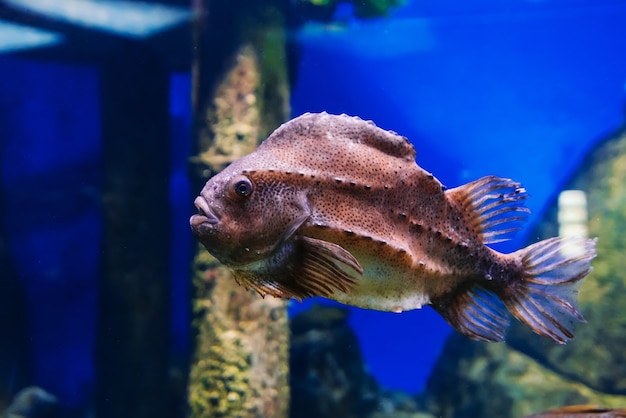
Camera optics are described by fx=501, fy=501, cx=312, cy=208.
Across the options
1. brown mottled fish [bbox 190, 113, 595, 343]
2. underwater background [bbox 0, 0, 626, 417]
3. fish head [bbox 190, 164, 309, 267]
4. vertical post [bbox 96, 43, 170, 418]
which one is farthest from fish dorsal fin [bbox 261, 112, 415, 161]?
vertical post [bbox 96, 43, 170, 418]

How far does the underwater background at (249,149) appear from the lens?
5.70m

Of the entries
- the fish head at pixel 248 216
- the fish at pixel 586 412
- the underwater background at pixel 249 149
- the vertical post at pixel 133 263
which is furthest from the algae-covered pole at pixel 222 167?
the fish head at pixel 248 216

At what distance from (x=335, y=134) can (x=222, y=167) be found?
364 centimetres

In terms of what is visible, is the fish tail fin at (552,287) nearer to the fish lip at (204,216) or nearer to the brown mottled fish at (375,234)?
A: the brown mottled fish at (375,234)

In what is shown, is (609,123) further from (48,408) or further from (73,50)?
(48,408)

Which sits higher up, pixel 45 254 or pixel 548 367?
pixel 45 254

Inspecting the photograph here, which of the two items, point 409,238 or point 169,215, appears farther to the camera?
point 169,215

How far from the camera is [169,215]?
7.12 meters

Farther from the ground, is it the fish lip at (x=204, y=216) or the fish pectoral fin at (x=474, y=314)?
the fish lip at (x=204, y=216)

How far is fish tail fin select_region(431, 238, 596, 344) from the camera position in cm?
145

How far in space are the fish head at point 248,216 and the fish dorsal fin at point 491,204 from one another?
53 centimetres

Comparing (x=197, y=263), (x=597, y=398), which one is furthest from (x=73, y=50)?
(x=597, y=398)

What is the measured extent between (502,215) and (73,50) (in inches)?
327

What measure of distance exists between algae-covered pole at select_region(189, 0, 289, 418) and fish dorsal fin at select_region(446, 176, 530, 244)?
3.32 metres
